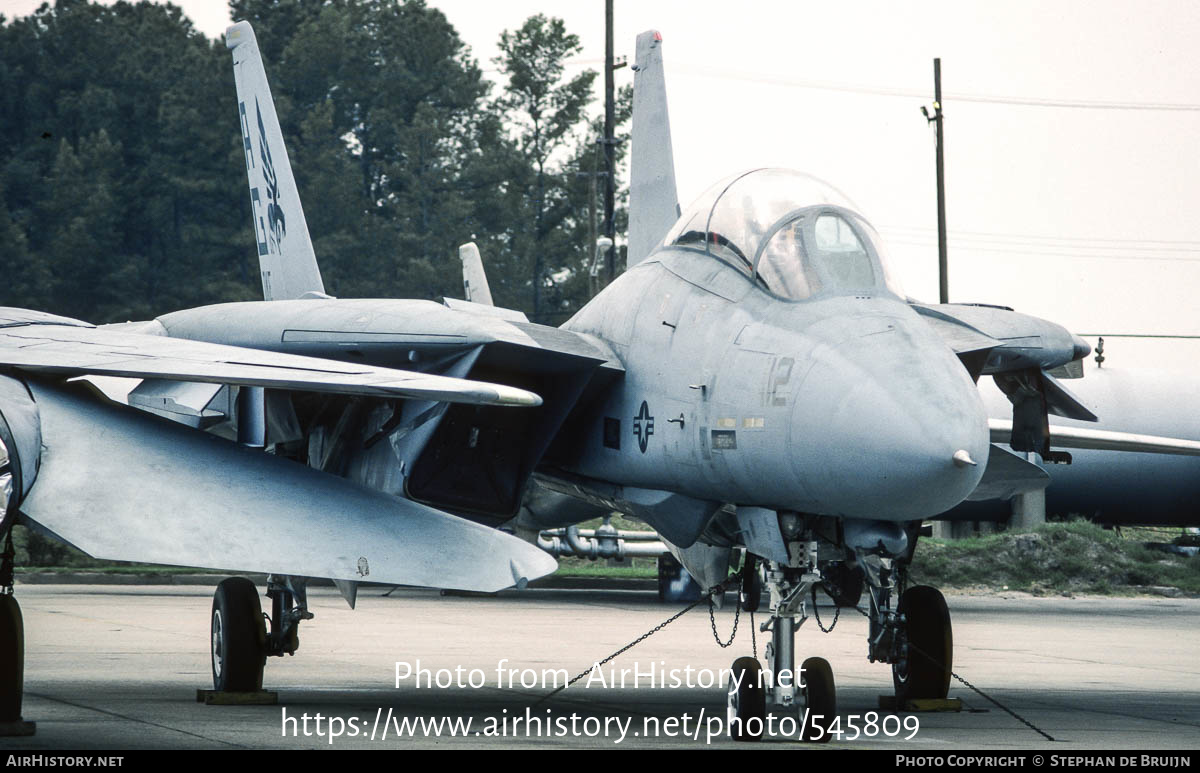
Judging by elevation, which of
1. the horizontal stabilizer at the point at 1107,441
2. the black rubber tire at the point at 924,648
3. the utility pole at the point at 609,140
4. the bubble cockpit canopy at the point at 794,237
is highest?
the utility pole at the point at 609,140

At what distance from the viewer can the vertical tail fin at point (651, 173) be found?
546 inches

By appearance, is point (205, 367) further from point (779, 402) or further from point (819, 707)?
point (819, 707)

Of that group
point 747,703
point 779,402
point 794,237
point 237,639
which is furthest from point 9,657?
point 794,237

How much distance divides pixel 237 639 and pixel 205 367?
391 cm

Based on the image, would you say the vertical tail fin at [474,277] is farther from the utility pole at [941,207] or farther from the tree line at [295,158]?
the tree line at [295,158]

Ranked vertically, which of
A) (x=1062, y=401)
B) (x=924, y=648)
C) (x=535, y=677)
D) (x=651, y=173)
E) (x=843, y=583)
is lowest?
(x=535, y=677)

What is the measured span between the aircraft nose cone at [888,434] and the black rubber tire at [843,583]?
106cm

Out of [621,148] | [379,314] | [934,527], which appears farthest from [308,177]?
[379,314]

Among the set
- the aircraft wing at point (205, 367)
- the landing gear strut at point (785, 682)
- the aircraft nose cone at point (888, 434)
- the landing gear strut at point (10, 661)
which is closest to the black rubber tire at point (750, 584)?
the landing gear strut at point (785, 682)

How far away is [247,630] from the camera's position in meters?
10.7

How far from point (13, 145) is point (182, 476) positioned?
2009 inches

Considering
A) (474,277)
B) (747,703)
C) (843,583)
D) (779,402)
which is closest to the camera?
(779,402)
